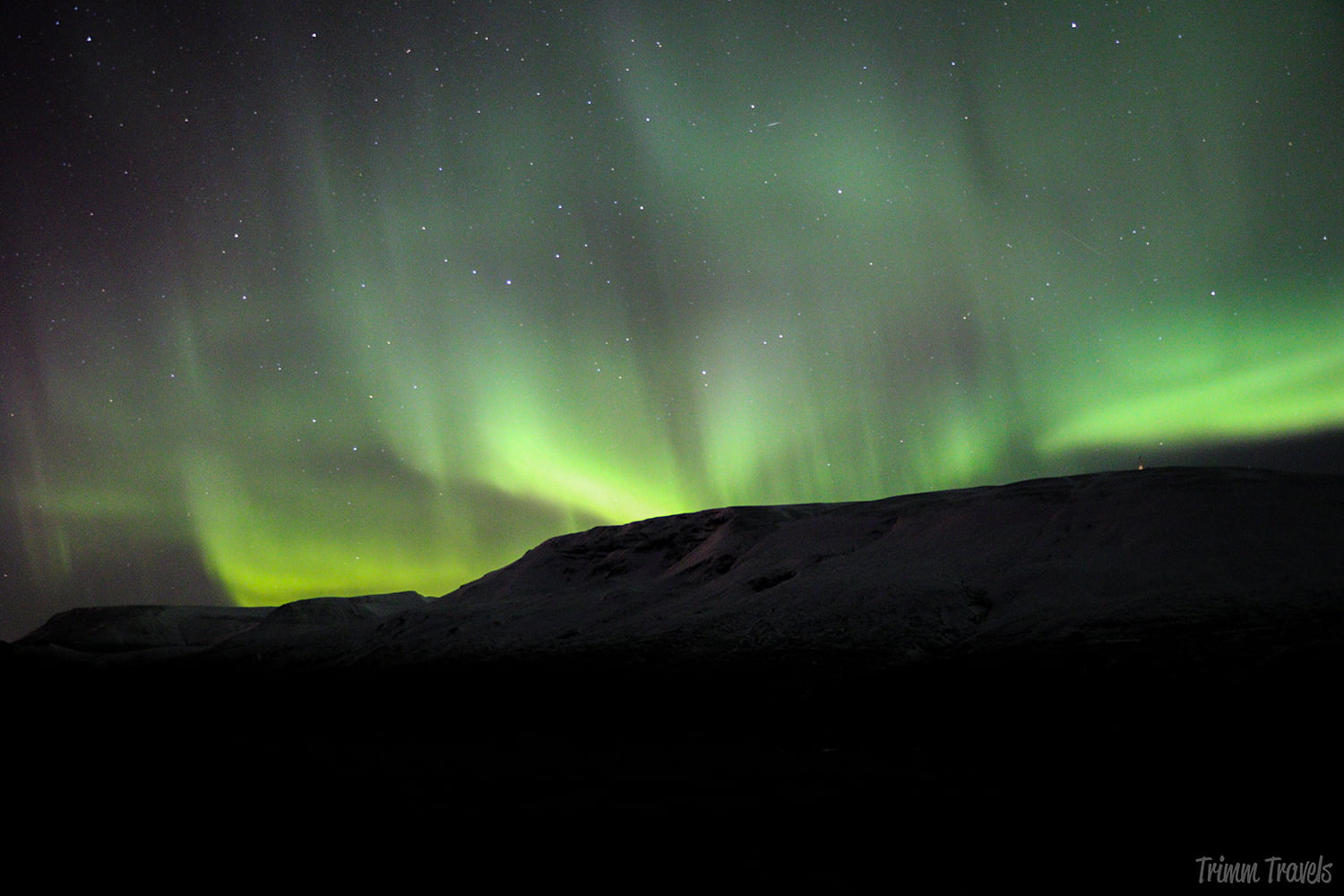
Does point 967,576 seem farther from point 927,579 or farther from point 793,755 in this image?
point 793,755

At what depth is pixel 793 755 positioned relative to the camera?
16.1 meters

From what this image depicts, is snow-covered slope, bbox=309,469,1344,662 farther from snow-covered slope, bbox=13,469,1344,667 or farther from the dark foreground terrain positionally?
the dark foreground terrain

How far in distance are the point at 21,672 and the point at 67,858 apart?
218 feet

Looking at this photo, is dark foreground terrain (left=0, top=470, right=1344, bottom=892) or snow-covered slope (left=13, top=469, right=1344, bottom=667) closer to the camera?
dark foreground terrain (left=0, top=470, right=1344, bottom=892)

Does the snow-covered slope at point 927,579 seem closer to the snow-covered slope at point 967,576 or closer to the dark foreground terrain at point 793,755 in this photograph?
the snow-covered slope at point 967,576

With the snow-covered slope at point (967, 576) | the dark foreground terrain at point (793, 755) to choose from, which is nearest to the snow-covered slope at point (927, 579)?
the snow-covered slope at point (967, 576)

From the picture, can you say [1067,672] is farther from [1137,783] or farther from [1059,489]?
[1059,489]

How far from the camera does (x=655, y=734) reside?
20047mm

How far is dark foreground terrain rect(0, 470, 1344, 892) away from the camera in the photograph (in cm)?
815

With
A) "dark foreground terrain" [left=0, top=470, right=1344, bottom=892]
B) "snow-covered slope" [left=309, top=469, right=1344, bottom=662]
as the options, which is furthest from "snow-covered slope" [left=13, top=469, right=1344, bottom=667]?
"dark foreground terrain" [left=0, top=470, right=1344, bottom=892]

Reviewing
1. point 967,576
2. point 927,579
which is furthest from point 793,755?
point 967,576

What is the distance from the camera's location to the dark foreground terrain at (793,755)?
815 centimetres

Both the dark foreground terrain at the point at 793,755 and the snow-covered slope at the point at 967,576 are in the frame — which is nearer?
the dark foreground terrain at the point at 793,755

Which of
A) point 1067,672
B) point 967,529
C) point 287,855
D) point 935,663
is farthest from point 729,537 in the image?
point 287,855
